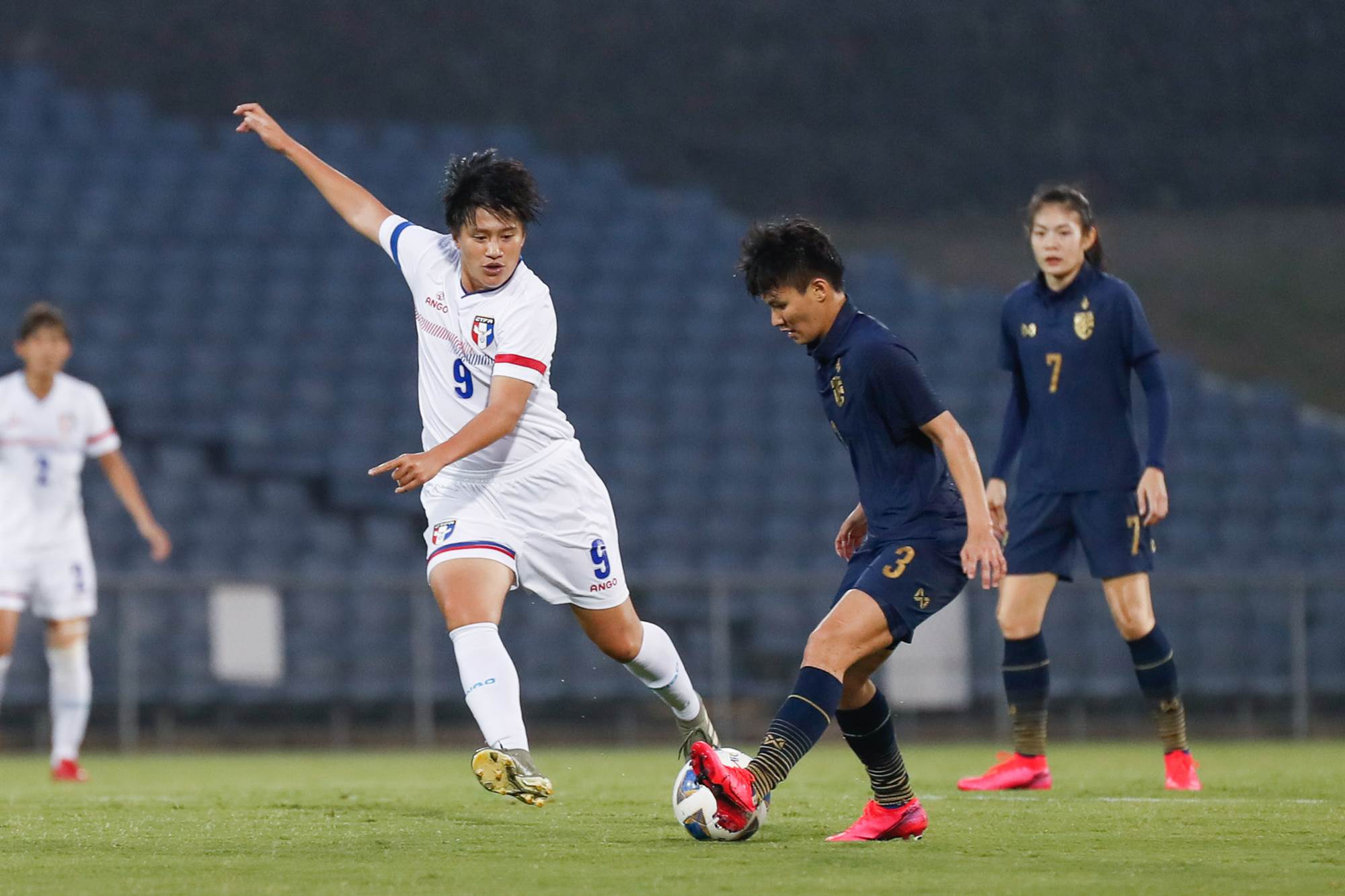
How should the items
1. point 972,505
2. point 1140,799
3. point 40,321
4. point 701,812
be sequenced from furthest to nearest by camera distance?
point 40,321 → point 1140,799 → point 701,812 → point 972,505

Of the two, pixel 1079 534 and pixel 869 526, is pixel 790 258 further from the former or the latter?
pixel 1079 534

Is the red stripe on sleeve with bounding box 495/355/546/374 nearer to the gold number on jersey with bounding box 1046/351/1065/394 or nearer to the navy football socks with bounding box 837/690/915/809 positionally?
the navy football socks with bounding box 837/690/915/809

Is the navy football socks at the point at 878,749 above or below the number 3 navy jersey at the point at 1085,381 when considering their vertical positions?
below

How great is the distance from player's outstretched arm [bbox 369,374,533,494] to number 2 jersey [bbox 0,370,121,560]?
Answer: 13.5 ft

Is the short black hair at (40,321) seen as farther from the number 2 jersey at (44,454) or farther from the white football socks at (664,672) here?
the white football socks at (664,672)

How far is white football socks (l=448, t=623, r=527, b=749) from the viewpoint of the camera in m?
4.65

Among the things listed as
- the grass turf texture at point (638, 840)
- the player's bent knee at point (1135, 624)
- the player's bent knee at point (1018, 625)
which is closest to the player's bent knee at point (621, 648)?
the grass turf texture at point (638, 840)

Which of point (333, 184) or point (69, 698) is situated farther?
point (69, 698)

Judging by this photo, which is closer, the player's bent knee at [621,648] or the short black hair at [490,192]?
the short black hair at [490,192]

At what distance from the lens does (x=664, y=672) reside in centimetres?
563

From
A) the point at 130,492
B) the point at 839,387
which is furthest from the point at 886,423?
the point at 130,492

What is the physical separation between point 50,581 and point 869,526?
5.19 meters

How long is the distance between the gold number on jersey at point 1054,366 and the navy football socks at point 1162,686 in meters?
0.95

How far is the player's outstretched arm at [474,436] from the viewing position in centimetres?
451
